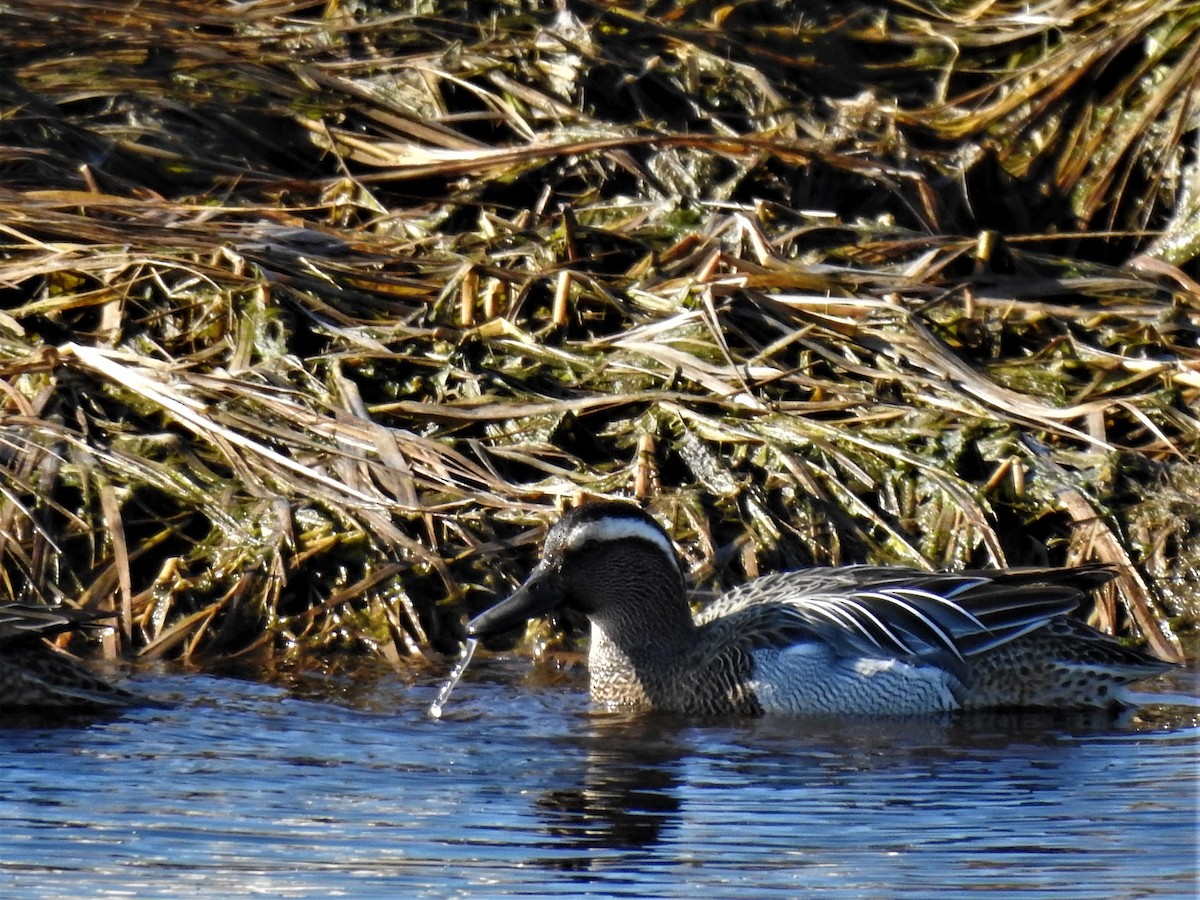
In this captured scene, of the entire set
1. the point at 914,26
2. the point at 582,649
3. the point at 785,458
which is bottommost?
the point at 582,649

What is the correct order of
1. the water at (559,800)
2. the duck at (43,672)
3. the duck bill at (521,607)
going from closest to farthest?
the water at (559,800)
the duck at (43,672)
the duck bill at (521,607)

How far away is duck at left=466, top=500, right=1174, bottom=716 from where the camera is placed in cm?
627

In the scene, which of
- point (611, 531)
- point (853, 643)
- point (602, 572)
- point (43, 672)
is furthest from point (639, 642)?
point (43, 672)

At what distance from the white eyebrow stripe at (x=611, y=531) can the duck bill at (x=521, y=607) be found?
142 millimetres

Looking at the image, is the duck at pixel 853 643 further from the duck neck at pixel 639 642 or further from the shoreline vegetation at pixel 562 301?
the shoreline vegetation at pixel 562 301

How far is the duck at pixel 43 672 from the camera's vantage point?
584cm

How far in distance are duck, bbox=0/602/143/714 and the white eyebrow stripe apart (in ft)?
4.37

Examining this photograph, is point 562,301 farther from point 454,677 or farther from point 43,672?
point 43,672

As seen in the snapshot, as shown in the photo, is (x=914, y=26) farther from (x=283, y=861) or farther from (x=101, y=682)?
(x=283, y=861)

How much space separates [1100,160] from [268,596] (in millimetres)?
4222

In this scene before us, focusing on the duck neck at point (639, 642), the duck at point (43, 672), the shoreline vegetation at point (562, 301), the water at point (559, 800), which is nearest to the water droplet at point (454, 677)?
the water at point (559, 800)

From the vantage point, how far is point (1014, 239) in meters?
8.33

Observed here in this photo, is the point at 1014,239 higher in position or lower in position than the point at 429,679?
higher

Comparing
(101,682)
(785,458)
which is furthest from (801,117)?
(101,682)
